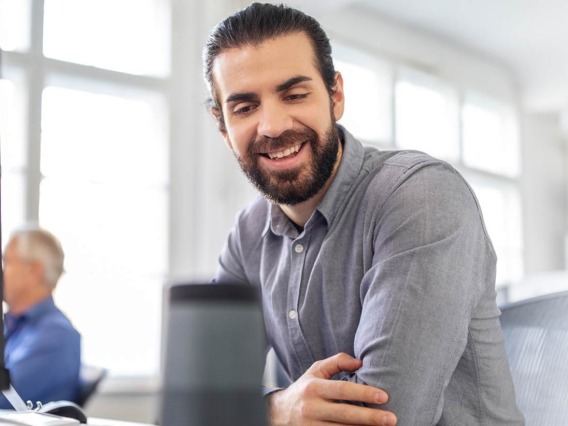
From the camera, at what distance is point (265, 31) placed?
1.38 meters

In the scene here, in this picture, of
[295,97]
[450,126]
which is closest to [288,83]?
[295,97]

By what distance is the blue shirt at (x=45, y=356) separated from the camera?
2.55 m

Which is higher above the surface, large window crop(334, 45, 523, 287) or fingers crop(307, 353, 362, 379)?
large window crop(334, 45, 523, 287)

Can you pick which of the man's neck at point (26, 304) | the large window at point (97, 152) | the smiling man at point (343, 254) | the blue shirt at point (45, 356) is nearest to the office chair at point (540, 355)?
the smiling man at point (343, 254)

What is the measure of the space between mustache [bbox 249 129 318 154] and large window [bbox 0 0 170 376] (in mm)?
2400

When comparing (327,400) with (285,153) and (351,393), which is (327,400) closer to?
(351,393)

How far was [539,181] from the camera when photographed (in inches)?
329

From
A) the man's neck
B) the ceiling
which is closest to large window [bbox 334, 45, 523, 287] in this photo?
the ceiling

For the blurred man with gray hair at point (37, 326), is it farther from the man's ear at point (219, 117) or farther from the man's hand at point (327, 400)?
the man's hand at point (327, 400)

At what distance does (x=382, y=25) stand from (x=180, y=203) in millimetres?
2718

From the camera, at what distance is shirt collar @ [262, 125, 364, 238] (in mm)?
1339

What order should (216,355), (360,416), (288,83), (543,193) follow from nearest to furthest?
1. (216,355)
2. (360,416)
3. (288,83)
4. (543,193)

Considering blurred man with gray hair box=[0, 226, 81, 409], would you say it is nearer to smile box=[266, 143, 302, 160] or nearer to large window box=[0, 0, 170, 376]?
large window box=[0, 0, 170, 376]

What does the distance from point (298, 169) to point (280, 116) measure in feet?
0.37
